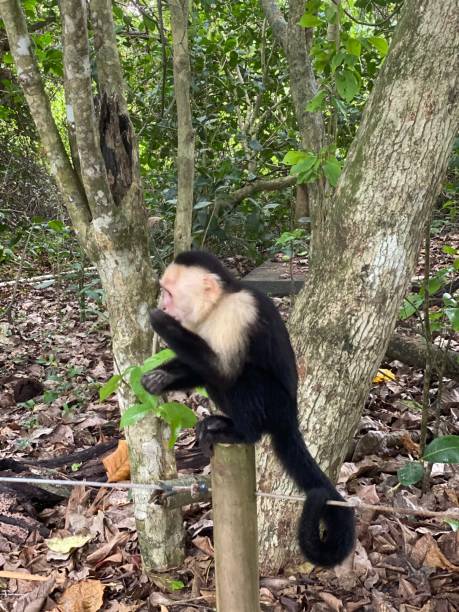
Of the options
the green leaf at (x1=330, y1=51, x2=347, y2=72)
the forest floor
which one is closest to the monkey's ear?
the forest floor

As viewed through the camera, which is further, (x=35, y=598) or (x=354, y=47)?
(x=354, y=47)

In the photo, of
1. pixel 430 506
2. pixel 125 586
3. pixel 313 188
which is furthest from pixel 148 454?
pixel 313 188

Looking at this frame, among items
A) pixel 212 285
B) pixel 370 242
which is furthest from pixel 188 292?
pixel 370 242

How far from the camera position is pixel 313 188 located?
3.33m

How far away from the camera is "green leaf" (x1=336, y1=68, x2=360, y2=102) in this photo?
2.48 meters

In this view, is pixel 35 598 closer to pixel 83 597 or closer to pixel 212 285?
pixel 83 597

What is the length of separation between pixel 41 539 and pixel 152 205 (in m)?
3.47

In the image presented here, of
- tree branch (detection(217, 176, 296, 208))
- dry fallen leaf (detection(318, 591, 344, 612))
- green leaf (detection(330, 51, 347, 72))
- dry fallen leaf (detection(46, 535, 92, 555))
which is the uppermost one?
green leaf (detection(330, 51, 347, 72))

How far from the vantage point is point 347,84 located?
2.48m

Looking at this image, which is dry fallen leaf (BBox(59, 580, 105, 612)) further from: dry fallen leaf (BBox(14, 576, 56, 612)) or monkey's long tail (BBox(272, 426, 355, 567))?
monkey's long tail (BBox(272, 426, 355, 567))

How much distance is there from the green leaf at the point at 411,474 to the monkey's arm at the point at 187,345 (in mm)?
960

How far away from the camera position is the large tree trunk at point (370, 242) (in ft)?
6.37

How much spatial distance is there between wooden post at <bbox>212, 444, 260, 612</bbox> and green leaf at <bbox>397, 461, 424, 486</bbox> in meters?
1.11

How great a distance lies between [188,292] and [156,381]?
10.6 inches
